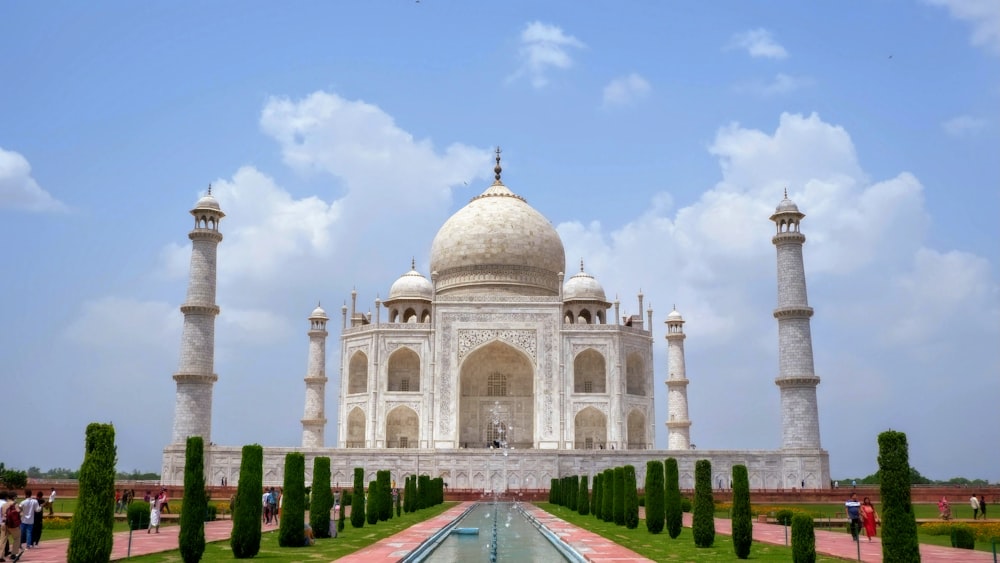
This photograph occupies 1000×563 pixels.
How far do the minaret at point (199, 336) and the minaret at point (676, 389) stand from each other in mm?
15854

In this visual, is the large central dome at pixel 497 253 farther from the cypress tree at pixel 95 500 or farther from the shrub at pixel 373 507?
the cypress tree at pixel 95 500

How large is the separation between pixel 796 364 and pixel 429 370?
11014 millimetres

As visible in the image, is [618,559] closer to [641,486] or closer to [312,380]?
[641,486]

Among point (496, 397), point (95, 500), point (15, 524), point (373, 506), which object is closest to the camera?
point (95, 500)

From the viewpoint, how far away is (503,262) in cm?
3397

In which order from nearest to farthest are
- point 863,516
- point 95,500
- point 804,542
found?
1. point 95,500
2. point 804,542
3. point 863,516

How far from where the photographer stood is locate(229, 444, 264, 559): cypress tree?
1055cm

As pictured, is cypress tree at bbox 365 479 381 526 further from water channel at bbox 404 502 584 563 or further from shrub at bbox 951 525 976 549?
shrub at bbox 951 525 976 549

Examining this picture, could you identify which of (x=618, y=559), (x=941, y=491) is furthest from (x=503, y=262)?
(x=618, y=559)

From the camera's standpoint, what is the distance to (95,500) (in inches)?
325

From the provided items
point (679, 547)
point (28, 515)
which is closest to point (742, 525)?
point (679, 547)

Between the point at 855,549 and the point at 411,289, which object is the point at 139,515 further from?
the point at 411,289

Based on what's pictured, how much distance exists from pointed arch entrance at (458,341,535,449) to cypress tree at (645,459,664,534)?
54.6 feet

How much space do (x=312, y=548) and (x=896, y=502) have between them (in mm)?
6847
